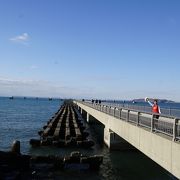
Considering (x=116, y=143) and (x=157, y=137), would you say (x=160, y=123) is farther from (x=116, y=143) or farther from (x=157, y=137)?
(x=116, y=143)

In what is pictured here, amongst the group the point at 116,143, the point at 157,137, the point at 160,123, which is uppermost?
the point at 160,123

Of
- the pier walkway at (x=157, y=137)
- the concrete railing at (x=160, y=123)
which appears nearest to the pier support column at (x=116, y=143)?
the pier walkway at (x=157, y=137)

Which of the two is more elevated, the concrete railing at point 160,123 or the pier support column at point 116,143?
the concrete railing at point 160,123

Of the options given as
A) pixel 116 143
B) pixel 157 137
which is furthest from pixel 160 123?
pixel 116 143

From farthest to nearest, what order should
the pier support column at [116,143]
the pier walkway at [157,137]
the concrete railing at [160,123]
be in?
the pier support column at [116,143] → the concrete railing at [160,123] → the pier walkway at [157,137]

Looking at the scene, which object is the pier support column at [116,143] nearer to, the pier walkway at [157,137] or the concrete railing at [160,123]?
the pier walkway at [157,137]

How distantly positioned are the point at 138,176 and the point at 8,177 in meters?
6.84

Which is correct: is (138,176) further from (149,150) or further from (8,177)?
(8,177)

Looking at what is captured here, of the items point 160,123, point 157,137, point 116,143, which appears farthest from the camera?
point 116,143

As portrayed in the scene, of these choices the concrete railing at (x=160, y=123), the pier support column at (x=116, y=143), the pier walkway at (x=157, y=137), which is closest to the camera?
the pier walkway at (x=157, y=137)

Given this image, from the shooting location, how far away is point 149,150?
15.7 meters

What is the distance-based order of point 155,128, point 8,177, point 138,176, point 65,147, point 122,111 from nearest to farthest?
point 155,128 < point 8,177 < point 138,176 < point 122,111 < point 65,147

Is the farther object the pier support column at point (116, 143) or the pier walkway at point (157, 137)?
the pier support column at point (116, 143)

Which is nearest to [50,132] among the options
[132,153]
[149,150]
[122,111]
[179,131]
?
[132,153]
